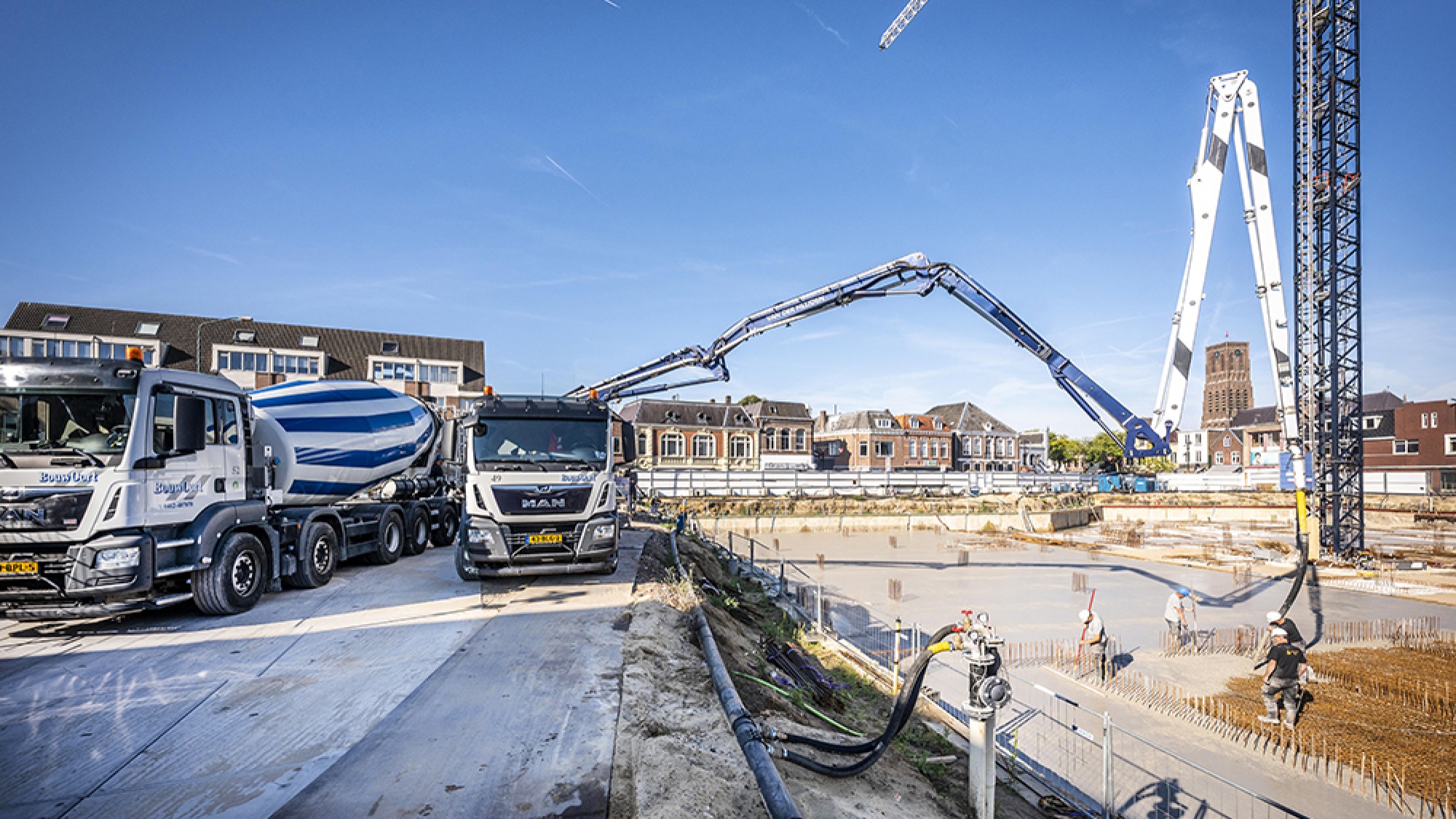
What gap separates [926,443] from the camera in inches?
2650

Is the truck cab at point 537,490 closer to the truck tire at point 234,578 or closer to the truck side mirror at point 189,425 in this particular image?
the truck tire at point 234,578

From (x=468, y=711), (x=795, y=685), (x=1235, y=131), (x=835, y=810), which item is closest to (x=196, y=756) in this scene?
(x=468, y=711)

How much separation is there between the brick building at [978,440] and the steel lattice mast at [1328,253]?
142ft

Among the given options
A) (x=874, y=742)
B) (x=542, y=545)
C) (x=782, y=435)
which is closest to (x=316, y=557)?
(x=542, y=545)

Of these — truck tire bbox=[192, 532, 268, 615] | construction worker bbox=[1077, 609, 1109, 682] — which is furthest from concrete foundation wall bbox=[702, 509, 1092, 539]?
truck tire bbox=[192, 532, 268, 615]

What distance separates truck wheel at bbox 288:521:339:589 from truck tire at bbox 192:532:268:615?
2.23ft

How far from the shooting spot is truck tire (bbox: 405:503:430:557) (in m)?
14.5

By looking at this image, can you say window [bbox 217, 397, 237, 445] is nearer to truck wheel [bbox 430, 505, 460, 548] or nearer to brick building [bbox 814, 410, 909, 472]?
truck wheel [bbox 430, 505, 460, 548]

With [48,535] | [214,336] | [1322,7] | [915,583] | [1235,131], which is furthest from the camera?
[214,336]

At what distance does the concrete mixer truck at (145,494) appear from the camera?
7098 millimetres

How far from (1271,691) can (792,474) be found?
34.1m

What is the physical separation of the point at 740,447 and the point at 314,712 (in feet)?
180

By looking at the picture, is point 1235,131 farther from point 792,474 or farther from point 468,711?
point 468,711

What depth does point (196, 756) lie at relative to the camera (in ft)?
16.3
